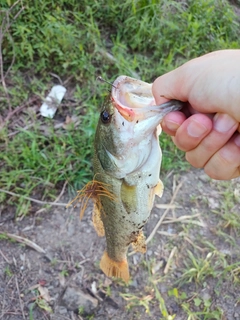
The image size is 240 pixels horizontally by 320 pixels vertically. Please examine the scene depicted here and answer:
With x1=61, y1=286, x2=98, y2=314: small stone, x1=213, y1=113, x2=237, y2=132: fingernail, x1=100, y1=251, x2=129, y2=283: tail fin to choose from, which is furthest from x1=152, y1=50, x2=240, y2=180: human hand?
x1=61, y1=286, x2=98, y2=314: small stone

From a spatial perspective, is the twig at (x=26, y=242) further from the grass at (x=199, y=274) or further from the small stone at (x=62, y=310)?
the grass at (x=199, y=274)

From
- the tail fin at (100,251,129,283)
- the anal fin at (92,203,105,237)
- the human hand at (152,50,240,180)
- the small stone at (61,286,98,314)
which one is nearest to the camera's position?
the human hand at (152,50,240,180)

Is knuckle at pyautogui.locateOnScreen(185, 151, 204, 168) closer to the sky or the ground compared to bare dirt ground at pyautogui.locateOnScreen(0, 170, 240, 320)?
closer to the sky

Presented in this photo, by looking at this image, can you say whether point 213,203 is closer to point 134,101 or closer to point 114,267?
point 114,267

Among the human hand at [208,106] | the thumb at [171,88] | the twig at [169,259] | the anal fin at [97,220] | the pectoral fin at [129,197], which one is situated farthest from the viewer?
the twig at [169,259]

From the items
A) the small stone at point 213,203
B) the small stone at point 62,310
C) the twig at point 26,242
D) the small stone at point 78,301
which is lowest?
the small stone at point 62,310

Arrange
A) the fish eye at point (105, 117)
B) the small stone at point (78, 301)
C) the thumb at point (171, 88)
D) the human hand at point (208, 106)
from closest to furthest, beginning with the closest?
the human hand at point (208, 106), the thumb at point (171, 88), the fish eye at point (105, 117), the small stone at point (78, 301)

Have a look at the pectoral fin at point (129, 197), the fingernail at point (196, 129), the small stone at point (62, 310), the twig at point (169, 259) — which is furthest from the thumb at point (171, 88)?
the small stone at point (62, 310)

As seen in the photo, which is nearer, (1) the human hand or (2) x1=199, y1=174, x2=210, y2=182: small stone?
(1) the human hand

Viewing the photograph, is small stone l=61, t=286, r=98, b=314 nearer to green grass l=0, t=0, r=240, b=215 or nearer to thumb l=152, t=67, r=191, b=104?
green grass l=0, t=0, r=240, b=215
